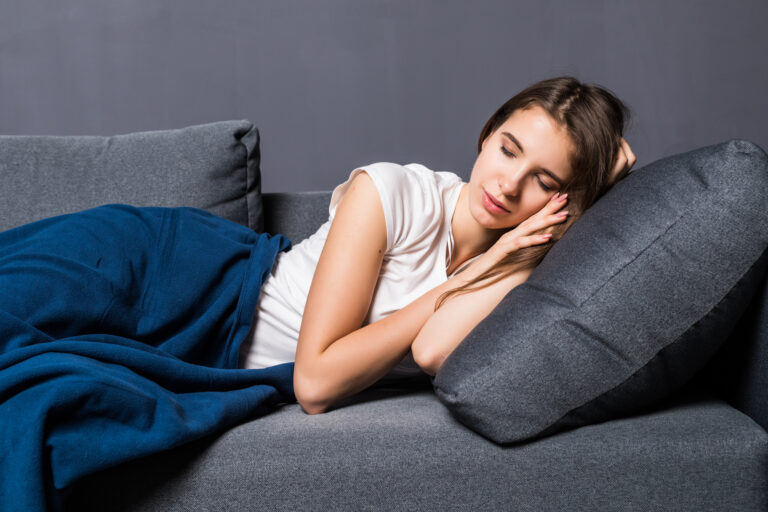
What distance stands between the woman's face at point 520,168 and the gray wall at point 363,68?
92 centimetres

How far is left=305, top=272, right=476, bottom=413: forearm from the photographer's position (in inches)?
42.5

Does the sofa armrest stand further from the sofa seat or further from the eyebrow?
the eyebrow

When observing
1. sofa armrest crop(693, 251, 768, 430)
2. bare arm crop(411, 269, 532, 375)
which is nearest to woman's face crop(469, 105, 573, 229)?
bare arm crop(411, 269, 532, 375)

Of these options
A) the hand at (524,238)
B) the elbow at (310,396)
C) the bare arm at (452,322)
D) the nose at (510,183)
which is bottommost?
the elbow at (310,396)

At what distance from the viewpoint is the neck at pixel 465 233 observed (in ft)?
4.52

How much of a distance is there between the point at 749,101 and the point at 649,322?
5.40 feet

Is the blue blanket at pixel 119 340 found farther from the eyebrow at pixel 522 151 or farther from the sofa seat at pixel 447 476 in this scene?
the eyebrow at pixel 522 151

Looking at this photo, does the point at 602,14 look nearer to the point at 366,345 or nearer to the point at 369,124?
the point at 369,124

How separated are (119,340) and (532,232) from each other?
2.58 ft

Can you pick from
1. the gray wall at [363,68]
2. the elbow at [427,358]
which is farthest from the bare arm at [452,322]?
the gray wall at [363,68]

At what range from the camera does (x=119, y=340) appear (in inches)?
42.3

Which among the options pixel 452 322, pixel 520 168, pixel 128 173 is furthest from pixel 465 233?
pixel 128 173

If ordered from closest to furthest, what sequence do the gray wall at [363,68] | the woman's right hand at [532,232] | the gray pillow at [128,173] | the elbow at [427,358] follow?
1. the elbow at [427,358]
2. the woman's right hand at [532,232]
3. the gray pillow at [128,173]
4. the gray wall at [363,68]

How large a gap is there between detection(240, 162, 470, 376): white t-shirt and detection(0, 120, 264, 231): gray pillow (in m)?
0.36
